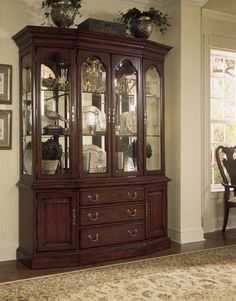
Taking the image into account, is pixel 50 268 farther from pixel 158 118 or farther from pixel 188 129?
pixel 188 129

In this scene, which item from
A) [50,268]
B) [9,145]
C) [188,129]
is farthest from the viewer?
[188,129]

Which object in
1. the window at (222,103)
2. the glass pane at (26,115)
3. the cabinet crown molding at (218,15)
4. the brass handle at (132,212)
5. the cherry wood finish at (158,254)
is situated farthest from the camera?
the window at (222,103)

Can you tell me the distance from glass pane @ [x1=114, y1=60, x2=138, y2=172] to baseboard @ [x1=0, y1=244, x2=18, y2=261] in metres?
1.30

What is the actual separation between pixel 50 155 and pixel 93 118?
0.57 m

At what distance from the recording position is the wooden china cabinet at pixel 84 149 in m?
3.72

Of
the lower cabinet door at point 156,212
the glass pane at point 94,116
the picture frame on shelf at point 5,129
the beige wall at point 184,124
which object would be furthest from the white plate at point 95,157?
the beige wall at point 184,124

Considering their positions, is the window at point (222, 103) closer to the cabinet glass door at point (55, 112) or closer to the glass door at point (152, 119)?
the glass door at point (152, 119)

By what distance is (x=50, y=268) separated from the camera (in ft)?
12.1

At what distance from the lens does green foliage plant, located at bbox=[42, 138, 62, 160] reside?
3.74 m

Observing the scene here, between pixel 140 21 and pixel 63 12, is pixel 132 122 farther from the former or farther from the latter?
pixel 63 12

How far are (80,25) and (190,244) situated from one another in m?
2.61

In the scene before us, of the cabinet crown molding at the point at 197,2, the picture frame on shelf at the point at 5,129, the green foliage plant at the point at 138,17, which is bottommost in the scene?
the picture frame on shelf at the point at 5,129

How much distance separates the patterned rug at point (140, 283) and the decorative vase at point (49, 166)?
35.9 inches

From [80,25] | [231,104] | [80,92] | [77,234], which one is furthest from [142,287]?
[231,104]
